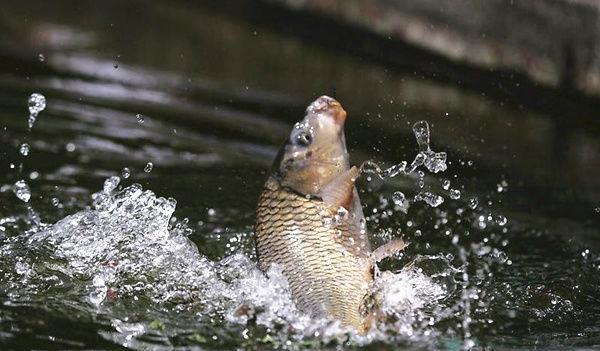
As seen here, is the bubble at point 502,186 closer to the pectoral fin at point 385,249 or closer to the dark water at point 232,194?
the dark water at point 232,194

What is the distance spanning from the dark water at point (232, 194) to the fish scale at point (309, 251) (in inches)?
3.1

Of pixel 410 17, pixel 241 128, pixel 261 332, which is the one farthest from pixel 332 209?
pixel 410 17

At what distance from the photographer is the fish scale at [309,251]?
381cm

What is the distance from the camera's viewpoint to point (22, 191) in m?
5.73

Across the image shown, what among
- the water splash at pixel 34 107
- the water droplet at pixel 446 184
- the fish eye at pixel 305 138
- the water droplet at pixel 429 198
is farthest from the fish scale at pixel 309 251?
the water splash at pixel 34 107

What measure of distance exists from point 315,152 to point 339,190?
165 millimetres

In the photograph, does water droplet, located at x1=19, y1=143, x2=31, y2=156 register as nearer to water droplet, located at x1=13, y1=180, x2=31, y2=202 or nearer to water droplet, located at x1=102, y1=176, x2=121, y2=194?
water droplet, located at x1=13, y1=180, x2=31, y2=202

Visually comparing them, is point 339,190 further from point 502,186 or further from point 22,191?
point 502,186

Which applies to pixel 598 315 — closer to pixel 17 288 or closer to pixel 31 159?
pixel 17 288

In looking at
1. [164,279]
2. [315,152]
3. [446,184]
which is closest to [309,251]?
[315,152]

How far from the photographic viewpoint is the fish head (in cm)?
396

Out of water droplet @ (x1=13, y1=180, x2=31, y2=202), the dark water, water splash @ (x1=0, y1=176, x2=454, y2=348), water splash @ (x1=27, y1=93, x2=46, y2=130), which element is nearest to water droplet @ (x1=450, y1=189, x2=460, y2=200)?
the dark water

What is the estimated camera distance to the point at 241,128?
7609 millimetres

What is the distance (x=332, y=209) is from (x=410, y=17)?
21.0 feet
